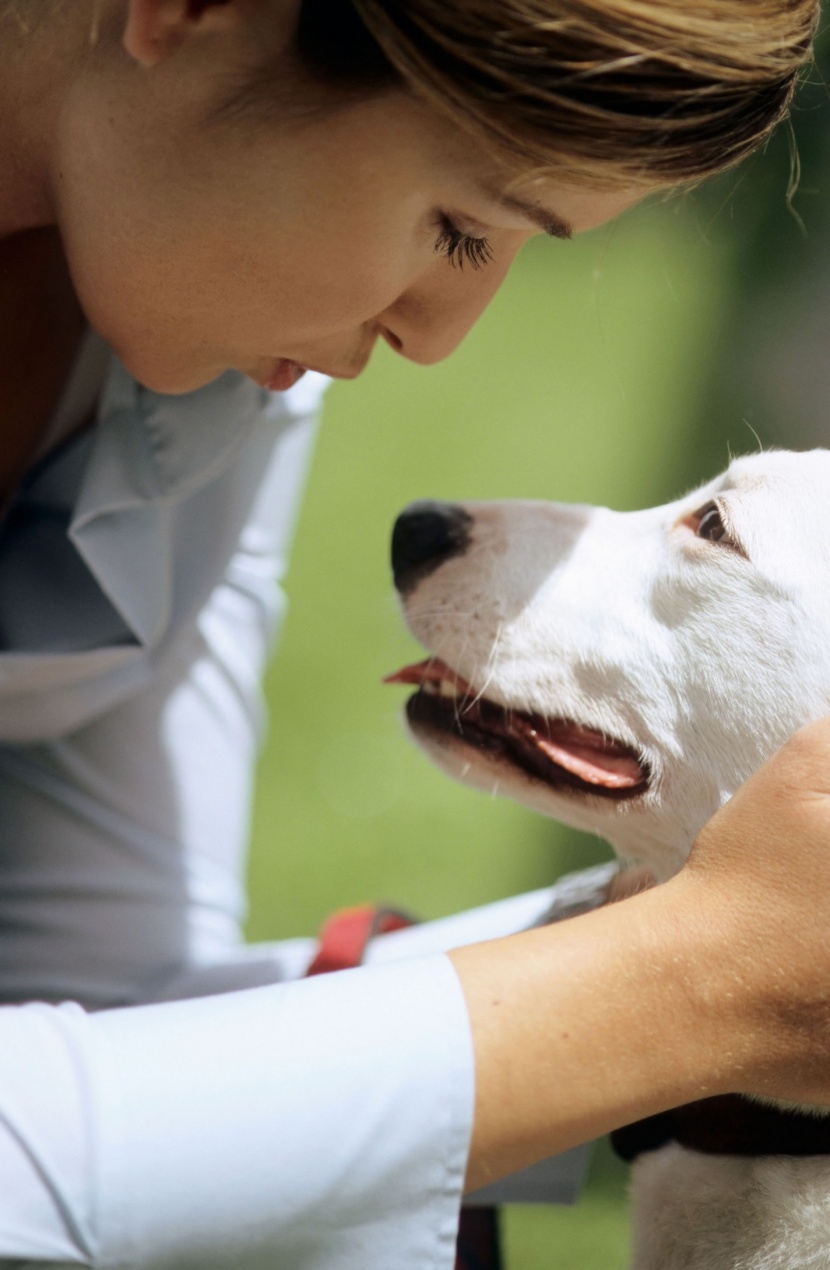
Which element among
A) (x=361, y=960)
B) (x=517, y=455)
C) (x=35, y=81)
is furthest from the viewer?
(x=517, y=455)

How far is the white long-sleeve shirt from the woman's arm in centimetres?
4

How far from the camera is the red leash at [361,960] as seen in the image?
1.37 meters

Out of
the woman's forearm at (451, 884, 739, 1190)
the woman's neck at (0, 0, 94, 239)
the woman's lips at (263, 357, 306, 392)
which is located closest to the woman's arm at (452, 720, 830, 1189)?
the woman's forearm at (451, 884, 739, 1190)

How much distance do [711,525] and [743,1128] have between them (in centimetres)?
54

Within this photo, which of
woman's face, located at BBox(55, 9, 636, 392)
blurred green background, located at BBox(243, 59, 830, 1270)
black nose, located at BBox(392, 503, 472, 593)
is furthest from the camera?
blurred green background, located at BBox(243, 59, 830, 1270)

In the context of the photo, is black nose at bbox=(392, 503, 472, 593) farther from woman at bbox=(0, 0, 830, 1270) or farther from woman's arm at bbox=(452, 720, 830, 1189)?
woman's arm at bbox=(452, 720, 830, 1189)

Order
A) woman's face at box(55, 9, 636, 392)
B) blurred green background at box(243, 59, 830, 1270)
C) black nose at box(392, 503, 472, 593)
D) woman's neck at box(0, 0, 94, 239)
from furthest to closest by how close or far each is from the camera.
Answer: blurred green background at box(243, 59, 830, 1270) < black nose at box(392, 503, 472, 593) < woman's neck at box(0, 0, 94, 239) < woman's face at box(55, 9, 636, 392)

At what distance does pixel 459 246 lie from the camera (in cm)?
106

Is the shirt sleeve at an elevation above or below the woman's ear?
below

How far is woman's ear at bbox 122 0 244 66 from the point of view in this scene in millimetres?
931

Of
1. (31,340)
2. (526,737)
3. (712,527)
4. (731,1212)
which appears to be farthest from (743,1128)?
(31,340)

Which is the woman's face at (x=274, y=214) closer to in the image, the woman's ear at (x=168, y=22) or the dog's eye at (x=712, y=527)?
the woman's ear at (x=168, y=22)

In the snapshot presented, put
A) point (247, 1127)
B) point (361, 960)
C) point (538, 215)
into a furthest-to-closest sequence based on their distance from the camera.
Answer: point (361, 960)
point (538, 215)
point (247, 1127)

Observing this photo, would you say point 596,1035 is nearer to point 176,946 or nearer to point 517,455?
point 176,946
